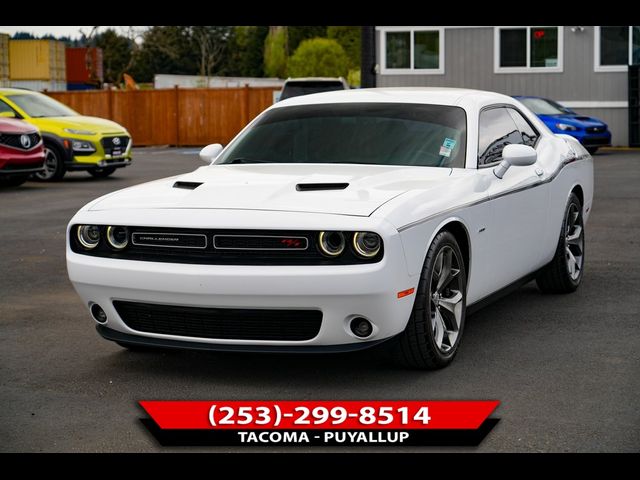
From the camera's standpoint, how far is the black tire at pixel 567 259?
795 centimetres

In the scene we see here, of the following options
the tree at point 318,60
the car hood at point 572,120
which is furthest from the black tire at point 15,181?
the tree at point 318,60

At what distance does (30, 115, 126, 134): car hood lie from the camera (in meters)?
20.5

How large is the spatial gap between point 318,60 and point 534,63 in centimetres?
5644

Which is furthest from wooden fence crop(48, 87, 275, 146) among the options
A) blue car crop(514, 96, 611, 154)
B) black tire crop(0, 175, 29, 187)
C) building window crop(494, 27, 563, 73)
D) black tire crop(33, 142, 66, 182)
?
black tire crop(0, 175, 29, 187)

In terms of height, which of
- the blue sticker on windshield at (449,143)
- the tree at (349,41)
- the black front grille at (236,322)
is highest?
the tree at (349,41)

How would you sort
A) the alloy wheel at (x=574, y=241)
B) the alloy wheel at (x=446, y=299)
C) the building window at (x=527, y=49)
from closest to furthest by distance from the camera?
the alloy wheel at (x=446, y=299) → the alloy wheel at (x=574, y=241) → the building window at (x=527, y=49)

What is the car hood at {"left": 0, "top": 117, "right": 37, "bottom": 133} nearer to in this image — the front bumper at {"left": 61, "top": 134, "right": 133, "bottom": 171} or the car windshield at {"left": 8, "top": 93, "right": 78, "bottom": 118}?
the front bumper at {"left": 61, "top": 134, "right": 133, "bottom": 171}

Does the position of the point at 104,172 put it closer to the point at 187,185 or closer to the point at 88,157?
the point at 88,157

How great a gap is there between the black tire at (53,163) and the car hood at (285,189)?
46.5 ft

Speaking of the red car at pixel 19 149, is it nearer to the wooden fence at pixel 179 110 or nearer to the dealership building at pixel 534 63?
the dealership building at pixel 534 63

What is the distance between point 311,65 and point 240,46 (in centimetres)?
2045

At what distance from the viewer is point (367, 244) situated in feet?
17.4
